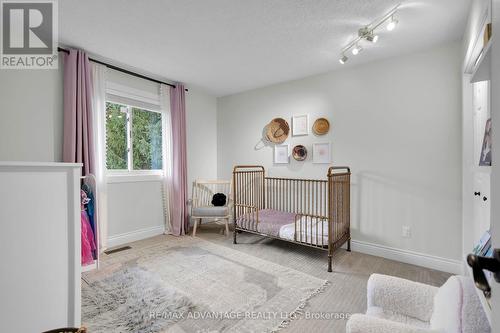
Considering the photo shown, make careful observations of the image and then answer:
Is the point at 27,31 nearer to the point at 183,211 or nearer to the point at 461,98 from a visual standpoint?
the point at 183,211

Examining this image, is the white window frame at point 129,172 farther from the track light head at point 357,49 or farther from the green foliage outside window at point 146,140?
the track light head at point 357,49

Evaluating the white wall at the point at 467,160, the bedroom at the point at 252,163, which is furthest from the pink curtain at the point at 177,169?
the white wall at the point at 467,160

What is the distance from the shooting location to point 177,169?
357 centimetres

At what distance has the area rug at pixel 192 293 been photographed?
163cm

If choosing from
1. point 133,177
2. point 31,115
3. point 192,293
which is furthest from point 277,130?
point 31,115

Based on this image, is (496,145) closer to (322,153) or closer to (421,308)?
(421,308)

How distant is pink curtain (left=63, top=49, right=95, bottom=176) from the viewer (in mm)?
2506

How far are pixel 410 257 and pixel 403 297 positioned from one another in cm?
171

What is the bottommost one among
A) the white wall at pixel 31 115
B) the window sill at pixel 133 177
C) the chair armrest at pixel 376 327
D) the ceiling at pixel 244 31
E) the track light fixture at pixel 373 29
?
the chair armrest at pixel 376 327

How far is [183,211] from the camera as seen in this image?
362 cm

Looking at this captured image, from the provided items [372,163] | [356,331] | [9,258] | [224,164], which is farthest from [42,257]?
[224,164]

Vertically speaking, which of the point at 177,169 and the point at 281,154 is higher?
the point at 281,154

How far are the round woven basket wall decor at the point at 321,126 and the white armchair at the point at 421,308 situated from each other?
217 centimetres

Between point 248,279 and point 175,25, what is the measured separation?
2481mm
